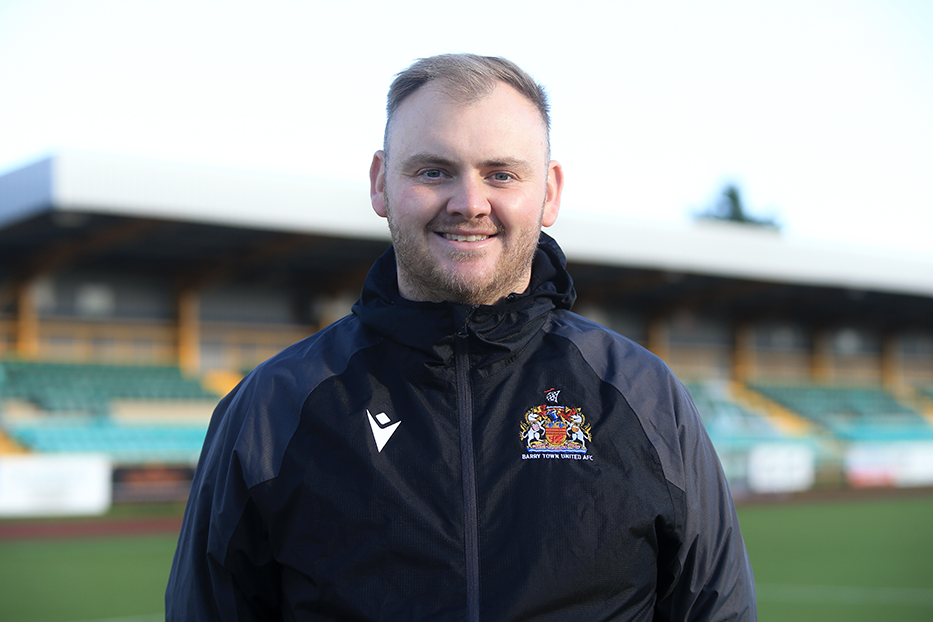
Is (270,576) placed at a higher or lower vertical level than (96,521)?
higher

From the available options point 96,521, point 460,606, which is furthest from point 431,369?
point 96,521

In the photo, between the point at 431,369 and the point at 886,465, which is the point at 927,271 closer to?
the point at 886,465

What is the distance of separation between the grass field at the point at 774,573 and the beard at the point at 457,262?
22.1ft

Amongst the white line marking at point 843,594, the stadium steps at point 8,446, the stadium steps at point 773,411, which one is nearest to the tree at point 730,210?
the stadium steps at point 773,411

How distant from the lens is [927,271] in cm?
2731

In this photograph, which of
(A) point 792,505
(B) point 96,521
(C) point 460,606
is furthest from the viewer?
(A) point 792,505

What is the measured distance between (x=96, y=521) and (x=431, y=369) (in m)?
13.4

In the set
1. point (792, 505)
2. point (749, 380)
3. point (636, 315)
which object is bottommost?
point (792, 505)

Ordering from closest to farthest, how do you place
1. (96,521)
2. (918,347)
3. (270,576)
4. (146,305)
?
(270,576)
(96,521)
(146,305)
(918,347)

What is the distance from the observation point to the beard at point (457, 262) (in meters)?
1.76

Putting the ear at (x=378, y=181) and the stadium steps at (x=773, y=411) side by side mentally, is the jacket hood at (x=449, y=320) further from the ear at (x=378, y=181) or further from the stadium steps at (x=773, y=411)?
the stadium steps at (x=773, y=411)

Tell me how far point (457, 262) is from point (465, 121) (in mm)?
266

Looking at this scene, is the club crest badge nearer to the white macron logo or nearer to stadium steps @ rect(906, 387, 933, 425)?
the white macron logo

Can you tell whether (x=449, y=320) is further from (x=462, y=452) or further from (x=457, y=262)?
(x=462, y=452)
